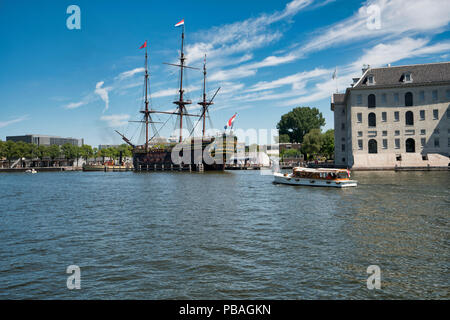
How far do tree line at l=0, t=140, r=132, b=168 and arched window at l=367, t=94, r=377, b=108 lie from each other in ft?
393

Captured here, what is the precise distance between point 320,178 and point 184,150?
63554mm

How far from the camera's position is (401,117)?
222 feet

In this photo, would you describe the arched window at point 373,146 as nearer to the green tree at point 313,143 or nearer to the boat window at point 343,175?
the boat window at point 343,175

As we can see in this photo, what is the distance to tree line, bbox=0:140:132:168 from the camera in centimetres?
15012

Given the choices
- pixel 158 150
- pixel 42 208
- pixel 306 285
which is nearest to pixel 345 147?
pixel 158 150

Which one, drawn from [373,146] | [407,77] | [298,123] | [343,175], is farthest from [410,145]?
[298,123]

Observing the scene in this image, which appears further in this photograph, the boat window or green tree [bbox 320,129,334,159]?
green tree [bbox 320,129,334,159]

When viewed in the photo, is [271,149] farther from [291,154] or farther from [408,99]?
[408,99]

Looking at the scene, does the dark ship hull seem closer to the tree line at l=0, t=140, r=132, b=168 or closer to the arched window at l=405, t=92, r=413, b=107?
the arched window at l=405, t=92, r=413, b=107

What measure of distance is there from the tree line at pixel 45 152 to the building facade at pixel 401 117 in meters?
119

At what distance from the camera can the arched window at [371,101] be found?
68.9 meters

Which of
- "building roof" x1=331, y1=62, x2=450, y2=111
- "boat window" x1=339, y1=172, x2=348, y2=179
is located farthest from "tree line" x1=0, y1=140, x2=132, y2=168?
"boat window" x1=339, y1=172, x2=348, y2=179
